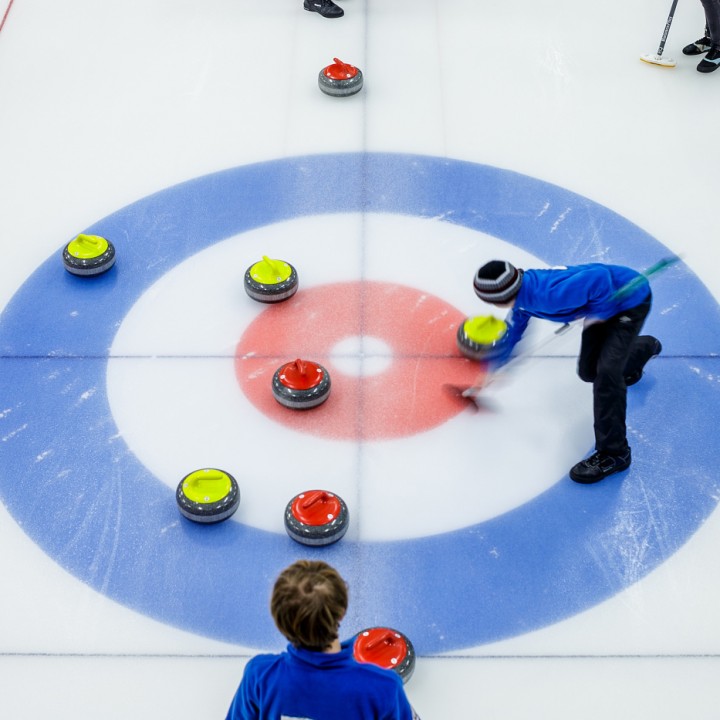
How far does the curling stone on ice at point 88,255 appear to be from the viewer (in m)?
5.59

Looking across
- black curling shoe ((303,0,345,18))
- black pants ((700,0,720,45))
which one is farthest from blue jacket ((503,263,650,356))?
black curling shoe ((303,0,345,18))

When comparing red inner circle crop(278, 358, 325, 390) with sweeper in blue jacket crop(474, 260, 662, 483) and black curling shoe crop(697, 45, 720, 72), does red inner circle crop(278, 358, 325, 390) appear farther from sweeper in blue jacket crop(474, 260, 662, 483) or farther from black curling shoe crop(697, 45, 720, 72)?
black curling shoe crop(697, 45, 720, 72)

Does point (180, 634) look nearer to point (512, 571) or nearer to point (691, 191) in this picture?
point (512, 571)

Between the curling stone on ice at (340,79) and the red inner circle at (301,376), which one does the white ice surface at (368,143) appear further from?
the red inner circle at (301,376)

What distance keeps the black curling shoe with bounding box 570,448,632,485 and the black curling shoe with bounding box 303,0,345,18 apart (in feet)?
15.5

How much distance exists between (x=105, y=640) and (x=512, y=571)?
5.44 ft

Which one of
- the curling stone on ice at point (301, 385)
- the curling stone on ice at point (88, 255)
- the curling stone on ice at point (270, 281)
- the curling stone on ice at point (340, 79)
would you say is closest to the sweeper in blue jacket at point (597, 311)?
the curling stone on ice at point (301, 385)

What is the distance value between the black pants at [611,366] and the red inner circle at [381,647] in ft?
4.46

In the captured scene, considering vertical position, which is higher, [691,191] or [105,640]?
[691,191]

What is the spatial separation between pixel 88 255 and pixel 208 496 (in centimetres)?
185

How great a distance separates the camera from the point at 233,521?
14.7 feet

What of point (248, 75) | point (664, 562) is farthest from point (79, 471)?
point (248, 75)

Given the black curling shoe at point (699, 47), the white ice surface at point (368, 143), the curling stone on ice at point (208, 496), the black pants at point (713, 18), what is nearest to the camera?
the white ice surface at point (368, 143)

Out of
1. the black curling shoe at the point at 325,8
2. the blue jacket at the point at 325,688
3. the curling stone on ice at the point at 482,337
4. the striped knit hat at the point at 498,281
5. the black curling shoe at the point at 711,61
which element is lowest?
the curling stone on ice at the point at 482,337
